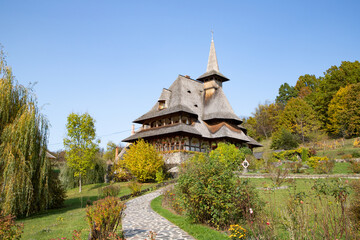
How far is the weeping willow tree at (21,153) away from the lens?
12.9 meters

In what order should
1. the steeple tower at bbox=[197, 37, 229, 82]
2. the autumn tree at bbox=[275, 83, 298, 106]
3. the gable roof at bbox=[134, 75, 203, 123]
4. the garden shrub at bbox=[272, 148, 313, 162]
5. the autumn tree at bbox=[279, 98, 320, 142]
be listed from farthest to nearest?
the autumn tree at bbox=[275, 83, 298, 106]
the autumn tree at bbox=[279, 98, 320, 142]
the steeple tower at bbox=[197, 37, 229, 82]
the gable roof at bbox=[134, 75, 203, 123]
the garden shrub at bbox=[272, 148, 313, 162]

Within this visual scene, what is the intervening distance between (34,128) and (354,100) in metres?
44.6

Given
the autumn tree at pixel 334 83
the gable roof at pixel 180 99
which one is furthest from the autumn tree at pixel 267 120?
the gable roof at pixel 180 99

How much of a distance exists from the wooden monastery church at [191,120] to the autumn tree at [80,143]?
17.3 feet

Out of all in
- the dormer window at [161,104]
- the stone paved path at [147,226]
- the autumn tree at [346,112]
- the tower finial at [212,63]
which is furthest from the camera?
the autumn tree at [346,112]

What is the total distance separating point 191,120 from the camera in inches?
1262

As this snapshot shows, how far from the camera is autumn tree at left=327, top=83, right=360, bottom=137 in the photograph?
1607 inches

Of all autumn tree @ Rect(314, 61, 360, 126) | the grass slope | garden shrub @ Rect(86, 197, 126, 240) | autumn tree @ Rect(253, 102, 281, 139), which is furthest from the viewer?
autumn tree @ Rect(253, 102, 281, 139)

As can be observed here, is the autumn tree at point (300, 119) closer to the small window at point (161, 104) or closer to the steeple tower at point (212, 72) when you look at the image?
the steeple tower at point (212, 72)

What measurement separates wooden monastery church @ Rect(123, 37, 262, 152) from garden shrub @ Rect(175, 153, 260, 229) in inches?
733

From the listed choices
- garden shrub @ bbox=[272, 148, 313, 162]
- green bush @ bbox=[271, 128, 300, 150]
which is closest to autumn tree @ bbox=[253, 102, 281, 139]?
green bush @ bbox=[271, 128, 300, 150]

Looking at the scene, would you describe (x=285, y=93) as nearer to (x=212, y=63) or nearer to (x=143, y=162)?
(x=212, y=63)

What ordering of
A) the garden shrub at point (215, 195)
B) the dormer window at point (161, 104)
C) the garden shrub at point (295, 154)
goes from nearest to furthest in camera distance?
1. the garden shrub at point (215, 195)
2. the garden shrub at point (295, 154)
3. the dormer window at point (161, 104)

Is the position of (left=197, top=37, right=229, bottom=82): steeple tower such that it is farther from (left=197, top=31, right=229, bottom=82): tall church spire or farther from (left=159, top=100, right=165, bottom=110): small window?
(left=159, top=100, right=165, bottom=110): small window
